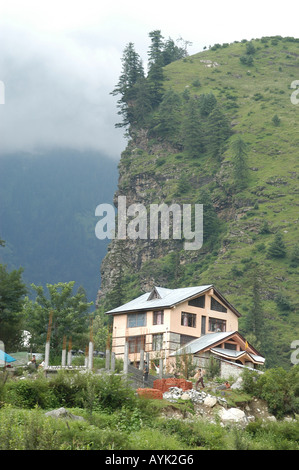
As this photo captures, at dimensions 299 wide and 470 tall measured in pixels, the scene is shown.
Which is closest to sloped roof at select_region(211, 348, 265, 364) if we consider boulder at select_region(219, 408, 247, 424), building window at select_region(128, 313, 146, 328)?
building window at select_region(128, 313, 146, 328)

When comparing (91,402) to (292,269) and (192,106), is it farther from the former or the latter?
(192,106)

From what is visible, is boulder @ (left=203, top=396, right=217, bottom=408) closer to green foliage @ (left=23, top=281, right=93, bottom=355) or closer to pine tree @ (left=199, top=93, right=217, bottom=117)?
green foliage @ (left=23, top=281, right=93, bottom=355)

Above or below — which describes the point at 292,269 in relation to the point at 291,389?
above

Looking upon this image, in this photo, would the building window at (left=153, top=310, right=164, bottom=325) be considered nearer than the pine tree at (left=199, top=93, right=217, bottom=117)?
Yes

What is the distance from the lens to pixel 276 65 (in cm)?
19900

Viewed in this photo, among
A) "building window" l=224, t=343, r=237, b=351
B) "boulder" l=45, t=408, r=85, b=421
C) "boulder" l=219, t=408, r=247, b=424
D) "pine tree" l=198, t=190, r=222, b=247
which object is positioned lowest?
"boulder" l=219, t=408, r=247, b=424

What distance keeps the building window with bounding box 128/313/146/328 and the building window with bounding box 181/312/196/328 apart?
11.8 feet

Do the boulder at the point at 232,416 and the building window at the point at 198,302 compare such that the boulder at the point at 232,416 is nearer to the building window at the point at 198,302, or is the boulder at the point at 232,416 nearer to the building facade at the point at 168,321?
the building facade at the point at 168,321

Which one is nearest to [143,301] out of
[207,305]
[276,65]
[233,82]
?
[207,305]

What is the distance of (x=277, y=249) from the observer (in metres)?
117

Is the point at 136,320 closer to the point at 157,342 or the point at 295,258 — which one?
the point at 157,342

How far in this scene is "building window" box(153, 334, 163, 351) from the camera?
204 feet
